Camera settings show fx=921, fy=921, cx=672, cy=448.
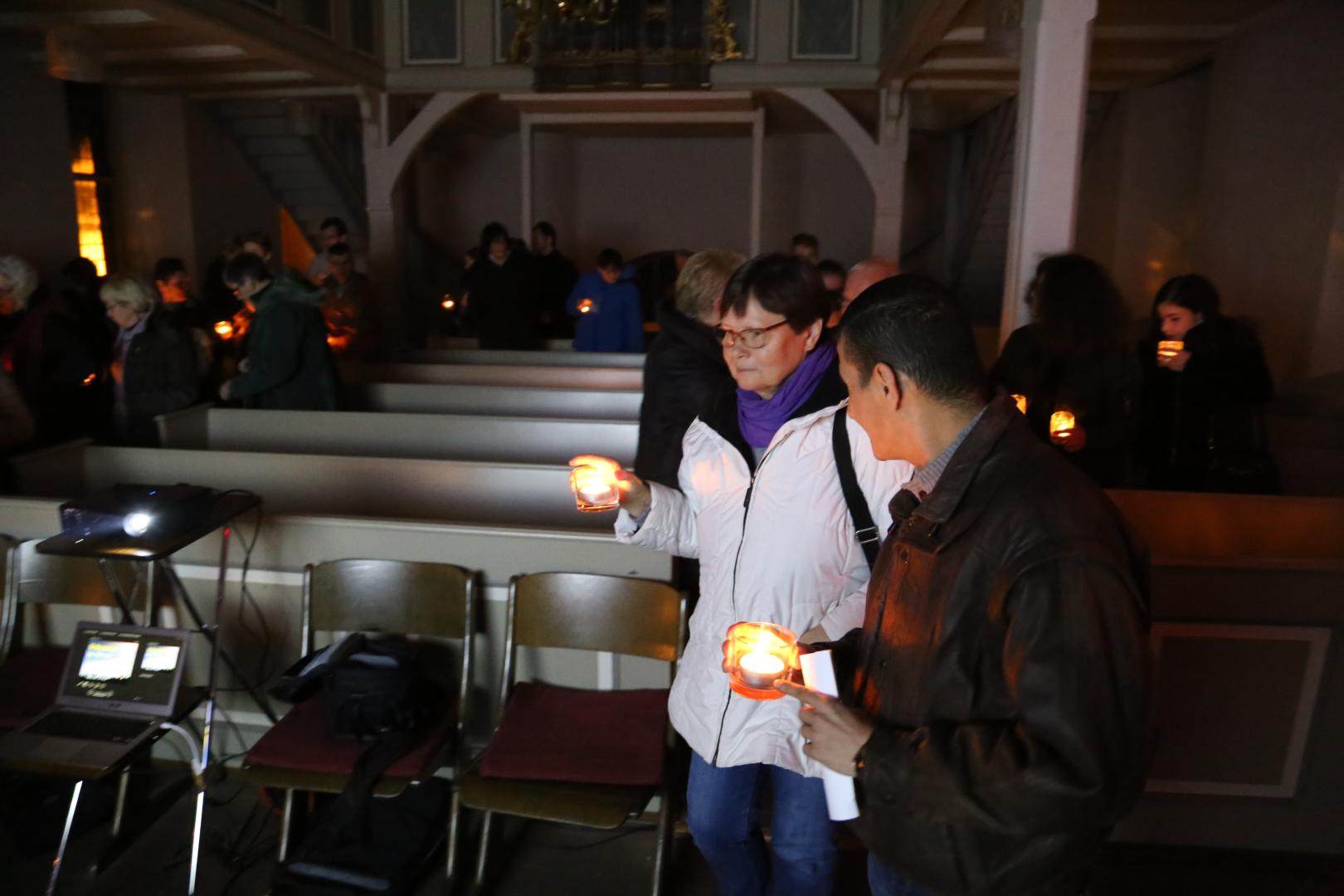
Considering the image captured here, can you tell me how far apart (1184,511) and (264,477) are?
3381 mm

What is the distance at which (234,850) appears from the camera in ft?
9.20

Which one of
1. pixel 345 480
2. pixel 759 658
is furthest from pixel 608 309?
pixel 759 658

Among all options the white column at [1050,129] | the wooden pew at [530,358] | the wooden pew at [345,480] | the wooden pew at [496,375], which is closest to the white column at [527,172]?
the wooden pew at [530,358]

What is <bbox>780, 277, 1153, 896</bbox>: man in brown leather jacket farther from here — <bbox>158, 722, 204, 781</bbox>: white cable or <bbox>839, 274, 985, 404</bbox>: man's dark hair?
<bbox>158, 722, 204, 781</bbox>: white cable

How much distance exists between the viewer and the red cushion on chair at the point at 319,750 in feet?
8.24

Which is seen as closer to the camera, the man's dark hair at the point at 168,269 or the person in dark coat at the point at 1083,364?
the person in dark coat at the point at 1083,364

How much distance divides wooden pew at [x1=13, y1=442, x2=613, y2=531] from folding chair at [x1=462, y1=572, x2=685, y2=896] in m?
0.63

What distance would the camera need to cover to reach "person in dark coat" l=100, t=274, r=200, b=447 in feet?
13.5

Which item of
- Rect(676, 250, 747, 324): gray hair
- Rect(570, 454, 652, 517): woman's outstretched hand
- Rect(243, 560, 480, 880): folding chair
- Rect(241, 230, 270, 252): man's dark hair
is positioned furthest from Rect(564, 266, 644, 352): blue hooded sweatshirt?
Rect(570, 454, 652, 517): woman's outstretched hand

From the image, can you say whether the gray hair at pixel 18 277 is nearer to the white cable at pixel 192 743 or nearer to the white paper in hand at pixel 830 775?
the white cable at pixel 192 743

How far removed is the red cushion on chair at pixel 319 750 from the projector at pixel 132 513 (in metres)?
0.64

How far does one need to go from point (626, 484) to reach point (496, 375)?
391 cm

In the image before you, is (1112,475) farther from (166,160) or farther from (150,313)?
(166,160)

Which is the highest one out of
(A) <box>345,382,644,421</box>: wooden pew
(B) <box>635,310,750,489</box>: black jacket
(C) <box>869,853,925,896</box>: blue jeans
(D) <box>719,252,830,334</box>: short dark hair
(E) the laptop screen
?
(D) <box>719,252,830,334</box>: short dark hair
